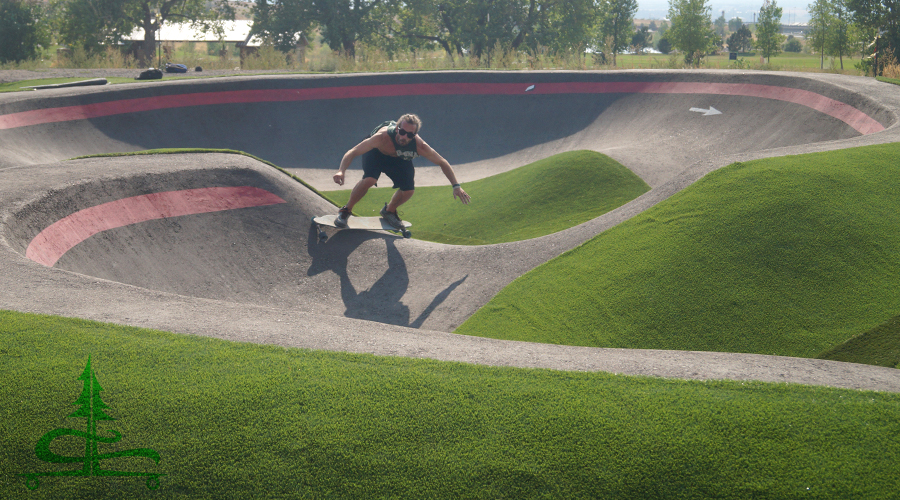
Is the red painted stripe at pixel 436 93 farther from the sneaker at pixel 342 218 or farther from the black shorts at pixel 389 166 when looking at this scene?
the sneaker at pixel 342 218

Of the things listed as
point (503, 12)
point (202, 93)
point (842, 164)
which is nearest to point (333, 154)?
point (202, 93)

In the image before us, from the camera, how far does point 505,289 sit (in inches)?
366

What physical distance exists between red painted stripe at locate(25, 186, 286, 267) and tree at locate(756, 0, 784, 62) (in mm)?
42192

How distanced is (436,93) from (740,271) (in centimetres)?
2018

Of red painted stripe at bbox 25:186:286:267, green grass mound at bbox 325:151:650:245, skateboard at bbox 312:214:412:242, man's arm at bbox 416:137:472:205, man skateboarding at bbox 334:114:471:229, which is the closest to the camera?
red painted stripe at bbox 25:186:286:267

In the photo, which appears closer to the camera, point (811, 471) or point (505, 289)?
point (811, 471)

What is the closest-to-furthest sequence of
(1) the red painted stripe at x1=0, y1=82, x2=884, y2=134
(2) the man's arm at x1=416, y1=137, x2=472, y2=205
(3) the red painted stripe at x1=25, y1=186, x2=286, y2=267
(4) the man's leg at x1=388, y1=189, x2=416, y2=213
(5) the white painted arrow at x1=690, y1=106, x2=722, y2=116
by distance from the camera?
(3) the red painted stripe at x1=25, y1=186, x2=286, y2=267
(2) the man's arm at x1=416, y1=137, x2=472, y2=205
(4) the man's leg at x1=388, y1=189, x2=416, y2=213
(1) the red painted stripe at x1=0, y1=82, x2=884, y2=134
(5) the white painted arrow at x1=690, y1=106, x2=722, y2=116

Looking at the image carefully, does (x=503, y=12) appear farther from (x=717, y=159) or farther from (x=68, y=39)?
(x=717, y=159)

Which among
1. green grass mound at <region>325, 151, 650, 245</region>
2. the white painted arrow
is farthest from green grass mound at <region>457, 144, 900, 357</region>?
the white painted arrow

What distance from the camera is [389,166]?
11.4 meters

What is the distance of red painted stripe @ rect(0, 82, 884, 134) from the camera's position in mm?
17359

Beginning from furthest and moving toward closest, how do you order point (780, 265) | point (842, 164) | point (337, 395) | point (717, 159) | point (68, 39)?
point (68, 39) < point (717, 159) < point (842, 164) < point (780, 265) < point (337, 395)

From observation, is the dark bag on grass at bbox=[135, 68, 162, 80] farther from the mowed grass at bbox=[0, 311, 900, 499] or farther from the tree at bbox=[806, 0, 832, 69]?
the tree at bbox=[806, 0, 832, 69]

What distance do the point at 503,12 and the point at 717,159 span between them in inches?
A: 1677
